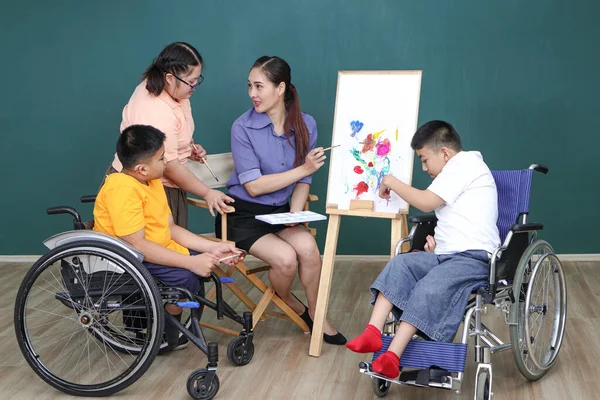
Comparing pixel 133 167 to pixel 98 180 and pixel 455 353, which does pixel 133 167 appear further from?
pixel 98 180

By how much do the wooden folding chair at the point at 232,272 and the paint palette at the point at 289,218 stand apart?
0.17m

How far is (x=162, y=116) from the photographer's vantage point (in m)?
3.50

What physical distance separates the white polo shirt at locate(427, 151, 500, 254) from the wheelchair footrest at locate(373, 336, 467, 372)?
45cm

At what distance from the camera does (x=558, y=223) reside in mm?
4883

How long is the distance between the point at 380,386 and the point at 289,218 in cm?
85

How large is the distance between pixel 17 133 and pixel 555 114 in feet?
10.8

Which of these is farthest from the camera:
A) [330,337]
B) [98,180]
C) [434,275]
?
[98,180]

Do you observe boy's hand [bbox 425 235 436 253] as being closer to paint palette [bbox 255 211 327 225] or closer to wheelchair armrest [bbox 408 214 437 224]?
wheelchair armrest [bbox 408 214 437 224]

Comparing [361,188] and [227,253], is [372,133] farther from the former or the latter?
[227,253]

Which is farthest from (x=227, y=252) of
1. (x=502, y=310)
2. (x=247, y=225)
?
(x=502, y=310)

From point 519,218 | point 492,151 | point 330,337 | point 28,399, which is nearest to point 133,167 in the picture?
point 28,399

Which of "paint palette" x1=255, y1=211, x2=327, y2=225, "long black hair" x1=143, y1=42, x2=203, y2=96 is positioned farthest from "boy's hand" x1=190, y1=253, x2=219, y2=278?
"long black hair" x1=143, y1=42, x2=203, y2=96

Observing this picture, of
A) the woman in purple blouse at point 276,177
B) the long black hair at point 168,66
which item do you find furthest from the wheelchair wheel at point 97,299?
the long black hair at point 168,66

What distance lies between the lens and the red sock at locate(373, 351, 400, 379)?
8.88 feet
